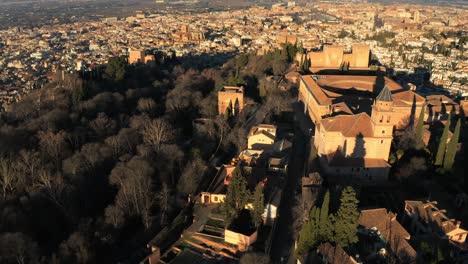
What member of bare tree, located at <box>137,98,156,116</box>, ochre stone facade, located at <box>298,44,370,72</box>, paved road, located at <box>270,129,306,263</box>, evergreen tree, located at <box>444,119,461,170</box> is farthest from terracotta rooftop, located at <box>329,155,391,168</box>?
ochre stone facade, located at <box>298,44,370,72</box>

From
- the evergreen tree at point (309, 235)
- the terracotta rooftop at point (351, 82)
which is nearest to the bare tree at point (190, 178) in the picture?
the evergreen tree at point (309, 235)

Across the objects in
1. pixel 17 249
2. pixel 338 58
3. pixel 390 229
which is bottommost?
pixel 17 249

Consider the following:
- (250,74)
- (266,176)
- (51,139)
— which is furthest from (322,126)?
(250,74)

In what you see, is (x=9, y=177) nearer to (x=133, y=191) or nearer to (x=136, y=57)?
(x=133, y=191)

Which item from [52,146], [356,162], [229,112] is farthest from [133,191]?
[229,112]

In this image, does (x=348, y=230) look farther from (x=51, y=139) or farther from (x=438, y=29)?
(x=438, y=29)

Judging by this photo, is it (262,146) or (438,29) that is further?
(438,29)

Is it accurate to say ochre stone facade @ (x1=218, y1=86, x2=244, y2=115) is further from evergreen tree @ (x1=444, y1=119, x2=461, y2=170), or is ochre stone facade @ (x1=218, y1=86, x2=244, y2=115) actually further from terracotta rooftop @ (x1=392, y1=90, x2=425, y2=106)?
evergreen tree @ (x1=444, y1=119, x2=461, y2=170)
